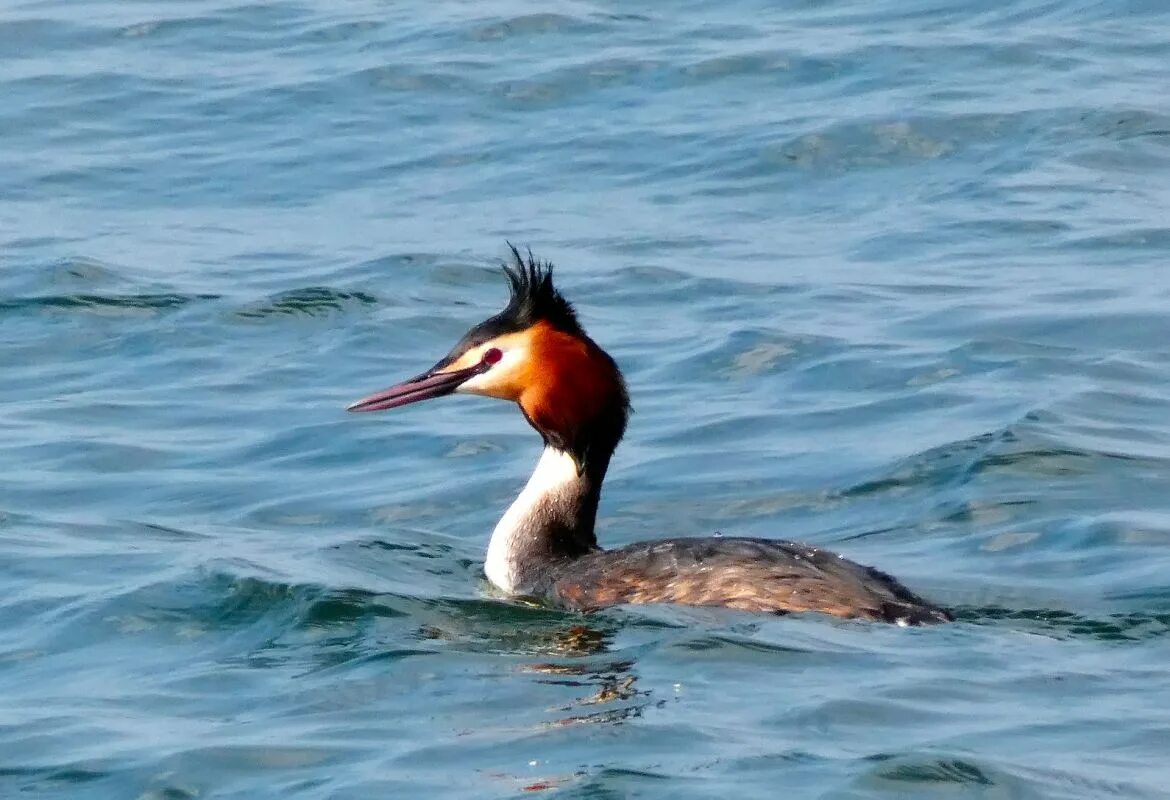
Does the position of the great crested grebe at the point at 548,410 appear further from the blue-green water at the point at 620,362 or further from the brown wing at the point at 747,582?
the blue-green water at the point at 620,362

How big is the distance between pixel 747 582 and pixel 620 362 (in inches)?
172

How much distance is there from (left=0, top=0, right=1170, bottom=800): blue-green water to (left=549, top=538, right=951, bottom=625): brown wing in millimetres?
141

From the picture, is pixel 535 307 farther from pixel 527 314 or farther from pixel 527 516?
pixel 527 516

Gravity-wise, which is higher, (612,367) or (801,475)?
(612,367)

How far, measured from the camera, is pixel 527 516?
30.5 ft

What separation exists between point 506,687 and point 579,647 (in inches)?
25.9

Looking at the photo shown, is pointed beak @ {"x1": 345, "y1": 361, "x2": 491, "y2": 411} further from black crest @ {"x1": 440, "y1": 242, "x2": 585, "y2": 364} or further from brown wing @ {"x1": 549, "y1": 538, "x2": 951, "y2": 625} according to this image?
brown wing @ {"x1": 549, "y1": 538, "x2": 951, "y2": 625}

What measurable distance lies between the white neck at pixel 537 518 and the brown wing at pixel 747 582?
0.40 meters

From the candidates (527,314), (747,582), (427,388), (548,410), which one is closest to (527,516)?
(548,410)

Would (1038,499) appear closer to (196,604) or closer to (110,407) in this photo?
(196,604)

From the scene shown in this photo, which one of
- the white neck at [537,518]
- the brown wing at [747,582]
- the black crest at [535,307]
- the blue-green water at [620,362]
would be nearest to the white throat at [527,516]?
the white neck at [537,518]

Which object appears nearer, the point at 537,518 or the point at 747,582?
the point at 747,582

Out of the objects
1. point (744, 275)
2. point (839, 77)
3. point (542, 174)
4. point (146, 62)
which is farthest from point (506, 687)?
point (146, 62)

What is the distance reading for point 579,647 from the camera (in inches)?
320
